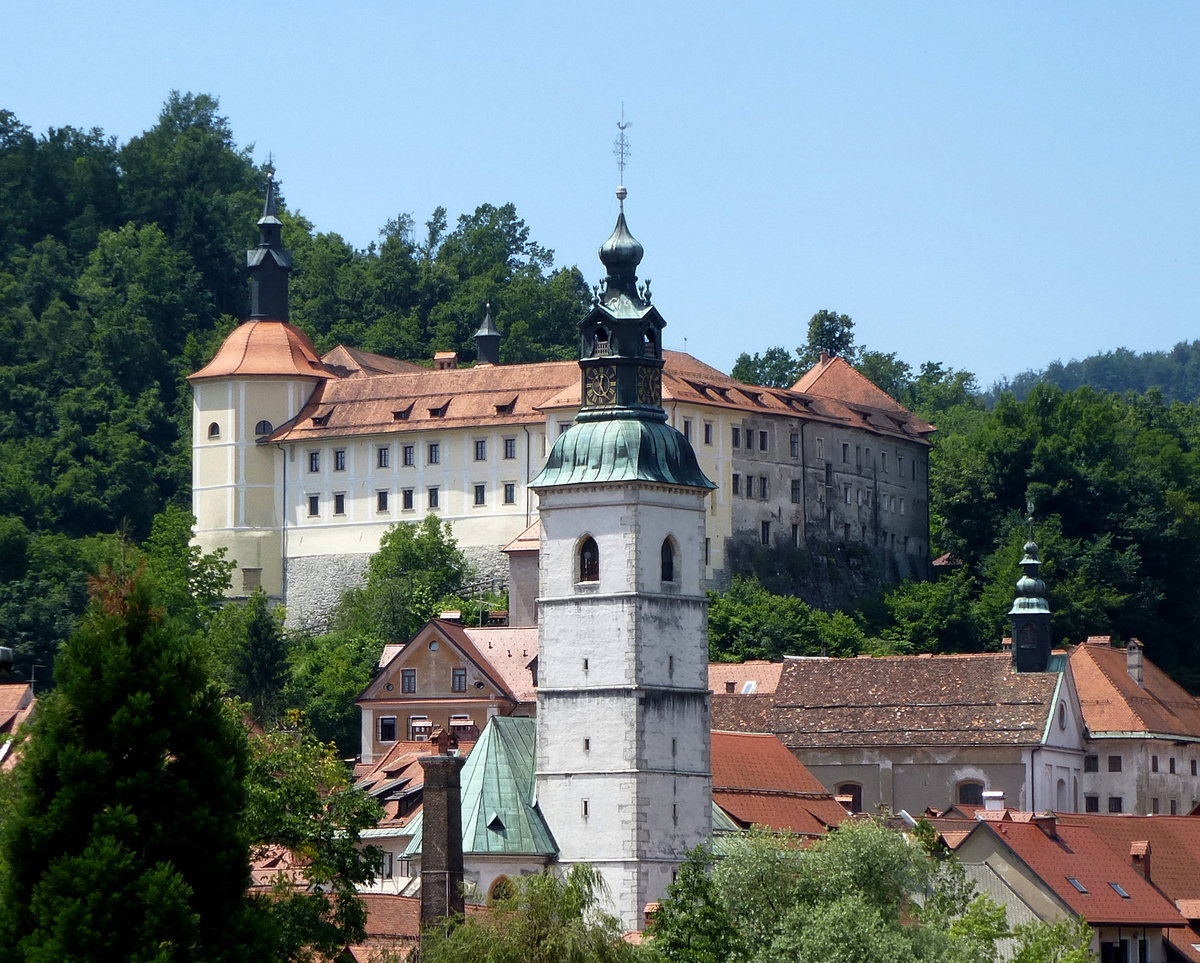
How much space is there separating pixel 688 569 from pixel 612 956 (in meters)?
19.6

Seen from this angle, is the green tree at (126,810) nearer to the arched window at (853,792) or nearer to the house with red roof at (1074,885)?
the house with red roof at (1074,885)

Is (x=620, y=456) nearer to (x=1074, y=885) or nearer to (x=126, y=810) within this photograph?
(x=1074, y=885)

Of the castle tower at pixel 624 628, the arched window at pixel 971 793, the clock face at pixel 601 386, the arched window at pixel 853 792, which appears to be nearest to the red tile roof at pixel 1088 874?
the castle tower at pixel 624 628

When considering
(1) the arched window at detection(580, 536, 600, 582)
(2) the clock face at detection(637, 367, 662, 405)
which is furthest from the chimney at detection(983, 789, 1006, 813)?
(2) the clock face at detection(637, 367, 662, 405)

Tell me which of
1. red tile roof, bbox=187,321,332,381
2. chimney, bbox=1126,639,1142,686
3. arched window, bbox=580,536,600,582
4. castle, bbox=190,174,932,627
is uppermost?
red tile roof, bbox=187,321,332,381

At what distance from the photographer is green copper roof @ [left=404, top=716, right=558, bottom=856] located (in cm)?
6072

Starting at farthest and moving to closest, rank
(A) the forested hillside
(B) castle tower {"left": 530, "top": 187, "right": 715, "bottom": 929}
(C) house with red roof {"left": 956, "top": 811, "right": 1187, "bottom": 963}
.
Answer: (A) the forested hillside → (B) castle tower {"left": 530, "top": 187, "right": 715, "bottom": 929} → (C) house with red roof {"left": 956, "top": 811, "right": 1187, "bottom": 963}

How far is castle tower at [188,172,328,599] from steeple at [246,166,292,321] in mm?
4095

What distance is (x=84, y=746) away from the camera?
30891mm

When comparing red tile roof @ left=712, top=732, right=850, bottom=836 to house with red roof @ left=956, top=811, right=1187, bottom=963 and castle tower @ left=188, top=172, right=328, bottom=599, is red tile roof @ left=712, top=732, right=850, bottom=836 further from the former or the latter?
castle tower @ left=188, top=172, right=328, bottom=599

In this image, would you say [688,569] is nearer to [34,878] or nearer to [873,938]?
[873,938]

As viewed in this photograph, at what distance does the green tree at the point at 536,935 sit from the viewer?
4455 cm

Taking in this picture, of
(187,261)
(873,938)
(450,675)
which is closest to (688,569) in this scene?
(873,938)

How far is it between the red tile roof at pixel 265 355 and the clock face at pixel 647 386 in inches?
1751
